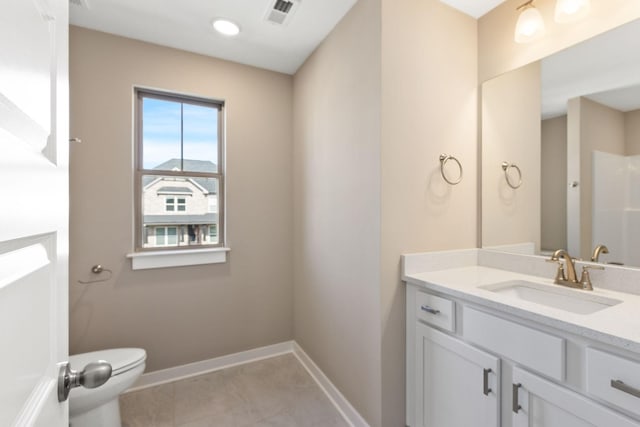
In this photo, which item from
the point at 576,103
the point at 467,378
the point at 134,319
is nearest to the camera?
the point at 467,378

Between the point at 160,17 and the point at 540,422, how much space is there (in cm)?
280

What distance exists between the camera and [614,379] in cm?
85

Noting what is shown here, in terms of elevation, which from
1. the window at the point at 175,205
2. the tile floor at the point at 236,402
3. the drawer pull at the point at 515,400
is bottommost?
the tile floor at the point at 236,402

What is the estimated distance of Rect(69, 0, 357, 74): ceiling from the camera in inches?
68.1

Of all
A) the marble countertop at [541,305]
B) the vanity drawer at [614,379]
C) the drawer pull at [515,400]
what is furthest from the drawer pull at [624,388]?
the drawer pull at [515,400]

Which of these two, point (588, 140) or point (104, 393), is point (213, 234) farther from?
point (588, 140)

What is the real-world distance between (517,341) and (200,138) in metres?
2.43

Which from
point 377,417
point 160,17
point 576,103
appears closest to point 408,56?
point 576,103

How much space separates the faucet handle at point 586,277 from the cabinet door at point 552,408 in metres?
0.58

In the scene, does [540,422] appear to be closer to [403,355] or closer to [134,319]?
[403,355]

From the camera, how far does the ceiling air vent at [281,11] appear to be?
171 centimetres

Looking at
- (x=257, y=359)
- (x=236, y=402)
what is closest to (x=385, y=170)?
(x=236, y=402)

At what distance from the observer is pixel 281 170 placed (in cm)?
257

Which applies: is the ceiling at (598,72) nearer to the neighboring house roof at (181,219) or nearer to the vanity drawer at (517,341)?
the vanity drawer at (517,341)
